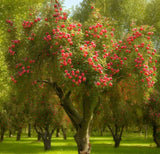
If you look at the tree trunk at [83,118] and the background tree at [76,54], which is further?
the tree trunk at [83,118]

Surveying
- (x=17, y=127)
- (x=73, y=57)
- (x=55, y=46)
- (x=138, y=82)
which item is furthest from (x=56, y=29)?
(x=17, y=127)

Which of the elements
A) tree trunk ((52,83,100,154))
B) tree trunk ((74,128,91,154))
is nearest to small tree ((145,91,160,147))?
tree trunk ((52,83,100,154))

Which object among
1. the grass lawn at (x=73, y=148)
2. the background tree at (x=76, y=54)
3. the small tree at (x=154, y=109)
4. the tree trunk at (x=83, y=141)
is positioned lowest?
the grass lawn at (x=73, y=148)

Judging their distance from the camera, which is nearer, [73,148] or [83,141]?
[83,141]

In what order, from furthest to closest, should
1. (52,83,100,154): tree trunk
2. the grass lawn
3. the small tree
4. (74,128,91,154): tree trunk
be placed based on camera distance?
the small tree, the grass lawn, (74,128,91,154): tree trunk, (52,83,100,154): tree trunk

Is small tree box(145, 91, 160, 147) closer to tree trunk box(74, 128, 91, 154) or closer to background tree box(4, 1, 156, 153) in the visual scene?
tree trunk box(74, 128, 91, 154)

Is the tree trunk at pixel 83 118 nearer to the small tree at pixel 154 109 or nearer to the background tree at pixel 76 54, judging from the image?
the background tree at pixel 76 54

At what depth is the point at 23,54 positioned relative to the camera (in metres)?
13.3

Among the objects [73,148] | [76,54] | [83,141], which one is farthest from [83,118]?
[73,148]

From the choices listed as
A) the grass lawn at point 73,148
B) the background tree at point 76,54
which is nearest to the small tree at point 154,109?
the grass lawn at point 73,148

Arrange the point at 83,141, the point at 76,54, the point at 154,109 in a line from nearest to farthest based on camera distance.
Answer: the point at 76,54
the point at 83,141
the point at 154,109

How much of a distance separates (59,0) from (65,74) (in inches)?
155

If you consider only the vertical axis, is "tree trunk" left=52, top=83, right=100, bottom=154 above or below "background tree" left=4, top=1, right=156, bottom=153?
below

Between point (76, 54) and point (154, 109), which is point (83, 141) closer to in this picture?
point (76, 54)
